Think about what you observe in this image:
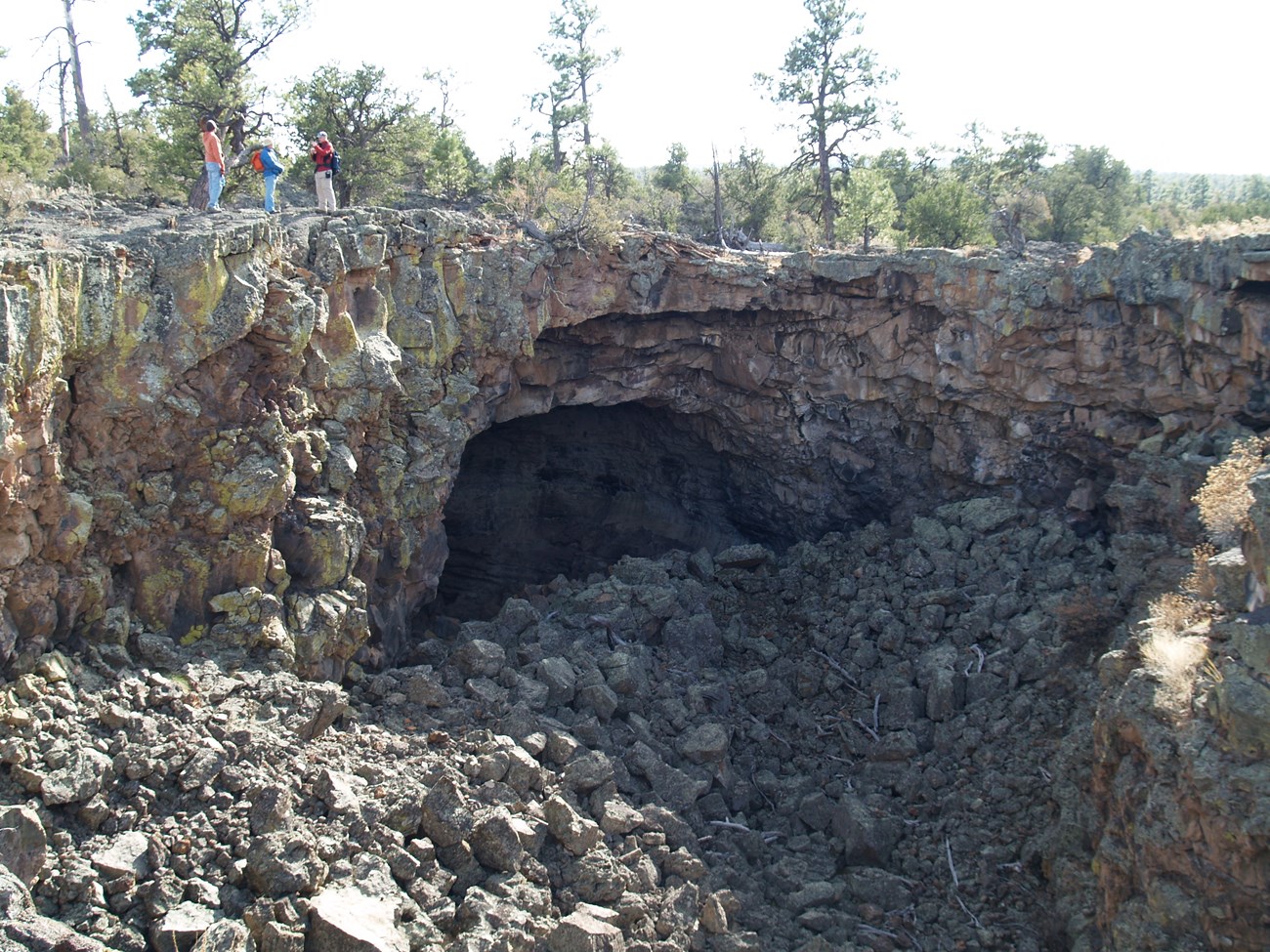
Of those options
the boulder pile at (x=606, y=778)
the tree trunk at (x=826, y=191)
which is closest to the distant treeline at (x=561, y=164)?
the tree trunk at (x=826, y=191)

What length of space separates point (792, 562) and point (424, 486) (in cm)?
572

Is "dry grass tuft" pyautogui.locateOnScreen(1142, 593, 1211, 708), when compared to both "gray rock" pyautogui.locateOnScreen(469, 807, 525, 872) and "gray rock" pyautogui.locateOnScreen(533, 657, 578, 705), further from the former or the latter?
"gray rock" pyautogui.locateOnScreen(533, 657, 578, 705)

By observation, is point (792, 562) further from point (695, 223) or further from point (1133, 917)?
point (695, 223)

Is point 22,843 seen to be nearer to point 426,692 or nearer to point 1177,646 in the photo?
point 426,692

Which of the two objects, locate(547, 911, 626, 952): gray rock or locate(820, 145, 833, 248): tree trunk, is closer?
locate(547, 911, 626, 952): gray rock

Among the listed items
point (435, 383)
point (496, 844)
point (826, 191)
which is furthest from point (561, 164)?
point (496, 844)

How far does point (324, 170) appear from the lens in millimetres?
12219

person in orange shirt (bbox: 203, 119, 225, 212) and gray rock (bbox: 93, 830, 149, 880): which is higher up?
person in orange shirt (bbox: 203, 119, 225, 212)

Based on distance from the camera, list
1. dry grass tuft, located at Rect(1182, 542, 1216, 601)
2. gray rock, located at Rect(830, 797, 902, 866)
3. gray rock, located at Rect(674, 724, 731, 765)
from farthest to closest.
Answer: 1. gray rock, located at Rect(674, 724, 731, 765)
2. gray rock, located at Rect(830, 797, 902, 866)
3. dry grass tuft, located at Rect(1182, 542, 1216, 601)

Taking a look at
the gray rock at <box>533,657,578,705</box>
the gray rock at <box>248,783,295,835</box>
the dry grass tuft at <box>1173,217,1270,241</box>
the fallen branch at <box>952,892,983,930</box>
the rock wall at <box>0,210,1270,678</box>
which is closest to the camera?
the gray rock at <box>248,783,295,835</box>

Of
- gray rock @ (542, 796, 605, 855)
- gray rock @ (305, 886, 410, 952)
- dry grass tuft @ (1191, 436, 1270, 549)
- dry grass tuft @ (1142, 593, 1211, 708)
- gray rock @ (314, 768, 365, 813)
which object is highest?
dry grass tuft @ (1191, 436, 1270, 549)

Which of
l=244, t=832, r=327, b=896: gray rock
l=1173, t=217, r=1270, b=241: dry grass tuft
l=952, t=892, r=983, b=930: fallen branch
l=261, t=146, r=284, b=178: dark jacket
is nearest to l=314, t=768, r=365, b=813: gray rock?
l=244, t=832, r=327, b=896: gray rock

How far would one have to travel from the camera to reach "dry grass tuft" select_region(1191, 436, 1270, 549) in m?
9.24

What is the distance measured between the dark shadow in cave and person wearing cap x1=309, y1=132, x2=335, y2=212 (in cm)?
617
